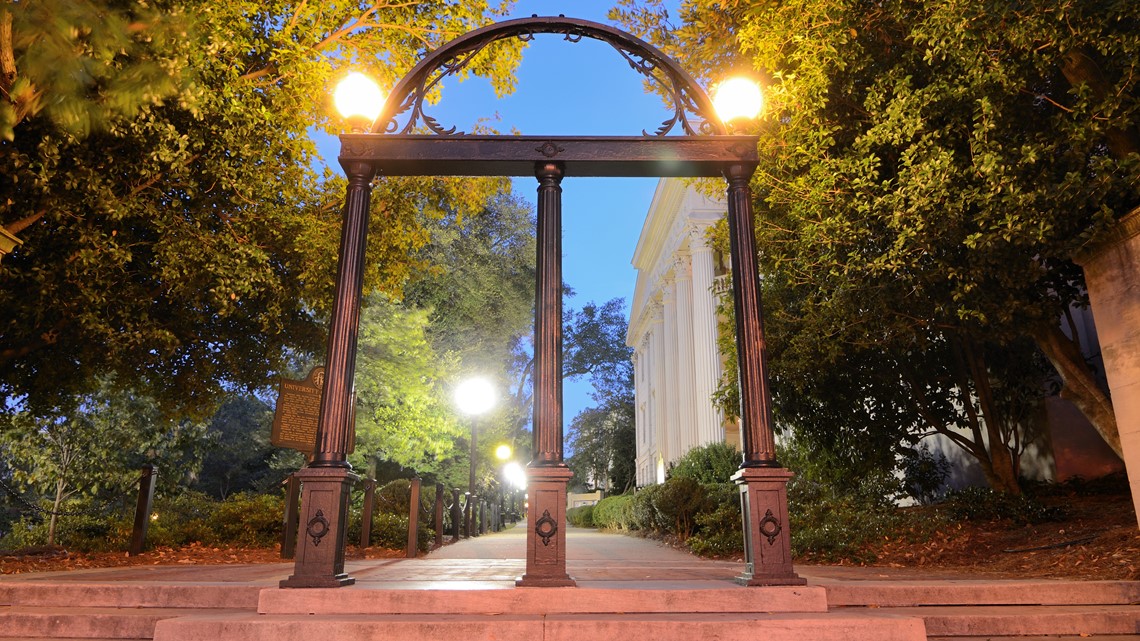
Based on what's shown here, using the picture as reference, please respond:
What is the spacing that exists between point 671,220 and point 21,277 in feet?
88.6

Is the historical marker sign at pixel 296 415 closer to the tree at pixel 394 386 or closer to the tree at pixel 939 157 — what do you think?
the tree at pixel 939 157

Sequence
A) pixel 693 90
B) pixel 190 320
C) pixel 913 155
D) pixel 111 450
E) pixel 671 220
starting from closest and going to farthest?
pixel 693 90, pixel 913 155, pixel 190 320, pixel 111 450, pixel 671 220

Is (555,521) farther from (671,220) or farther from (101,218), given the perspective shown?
(671,220)

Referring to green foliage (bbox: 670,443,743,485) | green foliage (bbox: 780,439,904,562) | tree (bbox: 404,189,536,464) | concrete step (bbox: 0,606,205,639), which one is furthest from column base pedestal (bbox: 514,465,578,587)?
tree (bbox: 404,189,536,464)

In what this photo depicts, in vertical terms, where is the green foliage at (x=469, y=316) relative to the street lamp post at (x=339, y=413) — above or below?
above

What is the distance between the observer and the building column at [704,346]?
23.4 meters

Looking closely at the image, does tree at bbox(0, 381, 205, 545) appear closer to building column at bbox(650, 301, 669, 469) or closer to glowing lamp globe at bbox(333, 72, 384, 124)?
glowing lamp globe at bbox(333, 72, 384, 124)

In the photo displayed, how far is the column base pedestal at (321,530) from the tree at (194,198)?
2.84 meters

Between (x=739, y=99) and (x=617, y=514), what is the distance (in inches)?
807

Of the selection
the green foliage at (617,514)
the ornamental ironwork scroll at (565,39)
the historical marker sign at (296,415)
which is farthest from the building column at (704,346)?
the ornamental ironwork scroll at (565,39)

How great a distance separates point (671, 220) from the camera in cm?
3231

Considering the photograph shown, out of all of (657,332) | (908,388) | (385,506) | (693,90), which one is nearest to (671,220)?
(657,332)

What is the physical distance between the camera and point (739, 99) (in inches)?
239

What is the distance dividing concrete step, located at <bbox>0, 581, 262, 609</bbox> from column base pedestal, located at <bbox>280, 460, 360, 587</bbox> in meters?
0.59
